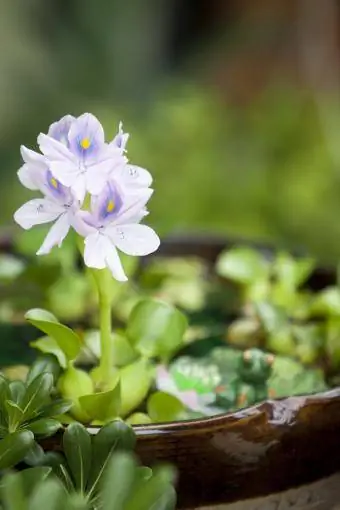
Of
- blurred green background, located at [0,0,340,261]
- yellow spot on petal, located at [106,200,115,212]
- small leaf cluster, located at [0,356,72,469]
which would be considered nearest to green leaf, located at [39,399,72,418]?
small leaf cluster, located at [0,356,72,469]

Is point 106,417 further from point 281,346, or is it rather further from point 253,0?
point 253,0

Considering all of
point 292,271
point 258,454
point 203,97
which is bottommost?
point 258,454

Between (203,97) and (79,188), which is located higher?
(203,97)

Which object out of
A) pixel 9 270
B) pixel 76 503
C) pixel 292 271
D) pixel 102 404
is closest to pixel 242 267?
pixel 292 271

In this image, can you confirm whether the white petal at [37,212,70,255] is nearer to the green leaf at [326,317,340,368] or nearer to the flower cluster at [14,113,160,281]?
the flower cluster at [14,113,160,281]

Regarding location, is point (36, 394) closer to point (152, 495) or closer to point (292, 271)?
point (152, 495)

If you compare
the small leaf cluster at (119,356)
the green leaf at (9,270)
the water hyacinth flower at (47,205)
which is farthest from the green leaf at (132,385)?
the green leaf at (9,270)

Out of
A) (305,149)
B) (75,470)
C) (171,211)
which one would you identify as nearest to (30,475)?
(75,470)
